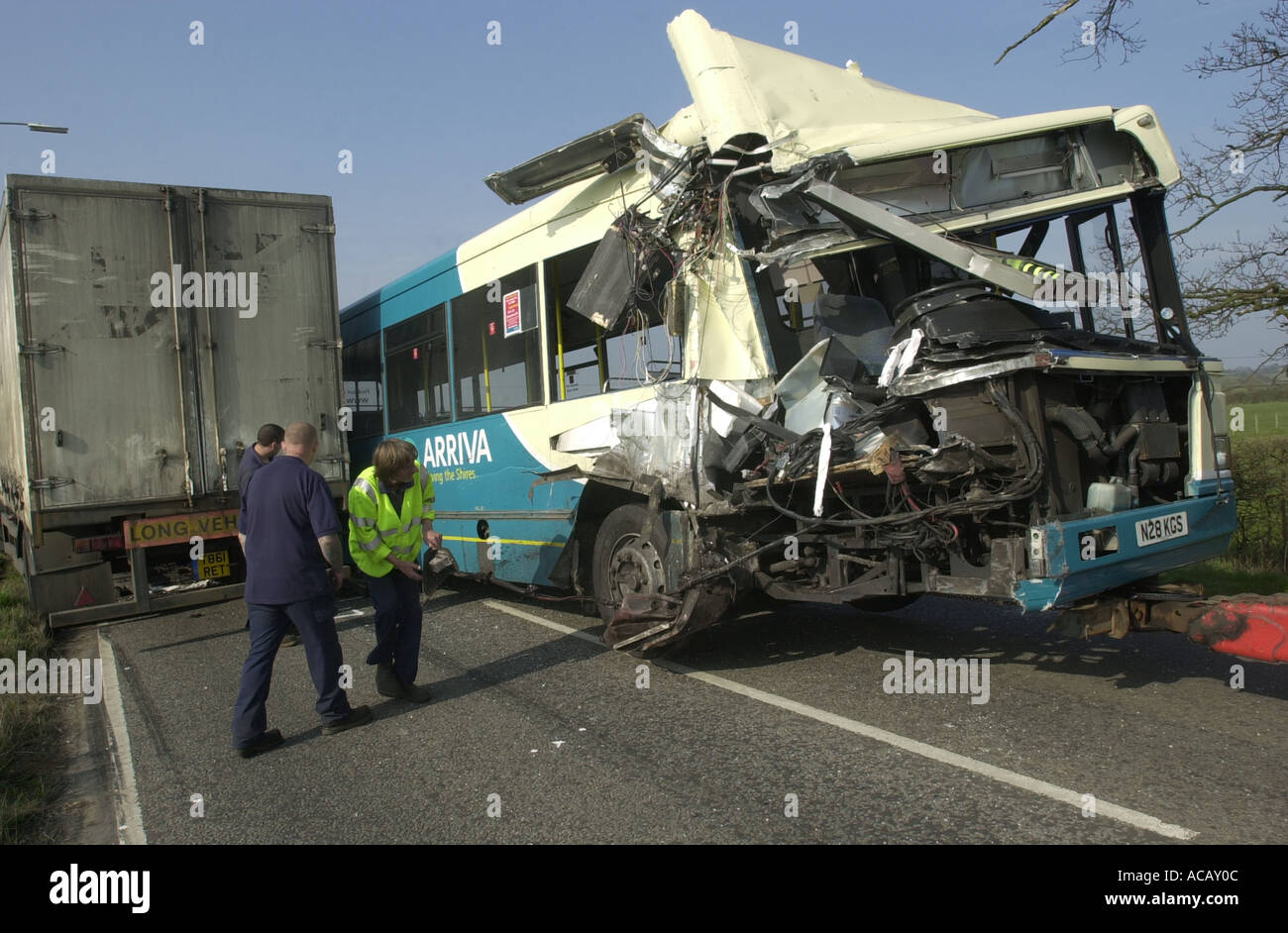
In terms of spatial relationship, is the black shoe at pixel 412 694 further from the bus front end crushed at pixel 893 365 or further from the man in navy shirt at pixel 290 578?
the bus front end crushed at pixel 893 365

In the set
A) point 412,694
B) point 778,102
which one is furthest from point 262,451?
point 778,102

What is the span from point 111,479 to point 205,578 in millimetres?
1270

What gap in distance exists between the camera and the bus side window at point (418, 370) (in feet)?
29.8

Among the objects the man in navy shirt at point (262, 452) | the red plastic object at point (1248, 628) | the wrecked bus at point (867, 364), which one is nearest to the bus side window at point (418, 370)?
the man in navy shirt at point (262, 452)

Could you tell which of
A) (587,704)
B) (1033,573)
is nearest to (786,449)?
(1033,573)

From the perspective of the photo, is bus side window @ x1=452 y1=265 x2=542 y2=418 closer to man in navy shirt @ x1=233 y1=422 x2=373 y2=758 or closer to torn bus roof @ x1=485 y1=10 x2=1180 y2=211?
torn bus roof @ x1=485 y1=10 x2=1180 y2=211

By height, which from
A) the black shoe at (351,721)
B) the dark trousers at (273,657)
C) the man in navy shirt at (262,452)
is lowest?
the black shoe at (351,721)

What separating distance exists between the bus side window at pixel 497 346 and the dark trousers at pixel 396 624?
7.57ft

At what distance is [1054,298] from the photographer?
4934 millimetres

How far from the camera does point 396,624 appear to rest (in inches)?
221

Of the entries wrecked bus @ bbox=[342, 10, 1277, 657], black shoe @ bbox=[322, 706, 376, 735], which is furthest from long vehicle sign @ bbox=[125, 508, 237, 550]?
black shoe @ bbox=[322, 706, 376, 735]

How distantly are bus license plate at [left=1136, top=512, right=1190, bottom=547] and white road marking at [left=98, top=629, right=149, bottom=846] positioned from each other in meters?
4.76

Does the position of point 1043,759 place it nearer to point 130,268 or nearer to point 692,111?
point 692,111
